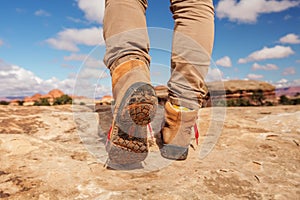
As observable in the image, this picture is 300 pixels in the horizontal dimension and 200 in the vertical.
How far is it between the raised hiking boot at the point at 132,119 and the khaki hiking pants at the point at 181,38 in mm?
205

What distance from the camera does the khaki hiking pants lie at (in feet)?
3.93

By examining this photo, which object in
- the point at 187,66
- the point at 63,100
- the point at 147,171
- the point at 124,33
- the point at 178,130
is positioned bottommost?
the point at 147,171

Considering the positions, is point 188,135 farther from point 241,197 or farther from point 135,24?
point 135,24

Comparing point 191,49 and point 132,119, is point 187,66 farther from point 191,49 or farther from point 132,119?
point 132,119

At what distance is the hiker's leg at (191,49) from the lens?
1.32m

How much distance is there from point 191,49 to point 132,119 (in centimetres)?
55

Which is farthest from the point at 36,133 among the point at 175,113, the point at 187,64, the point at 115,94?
the point at 187,64

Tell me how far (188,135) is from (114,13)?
0.73 metres

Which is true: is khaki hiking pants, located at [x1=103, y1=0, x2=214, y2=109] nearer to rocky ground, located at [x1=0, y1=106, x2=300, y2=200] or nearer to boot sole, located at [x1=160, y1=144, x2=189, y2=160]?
boot sole, located at [x1=160, y1=144, x2=189, y2=160]

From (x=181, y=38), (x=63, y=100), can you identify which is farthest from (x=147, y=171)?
(x=63, y=100)

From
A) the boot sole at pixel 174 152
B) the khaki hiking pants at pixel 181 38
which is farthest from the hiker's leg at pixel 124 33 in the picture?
the boot sole at pixel 174 152

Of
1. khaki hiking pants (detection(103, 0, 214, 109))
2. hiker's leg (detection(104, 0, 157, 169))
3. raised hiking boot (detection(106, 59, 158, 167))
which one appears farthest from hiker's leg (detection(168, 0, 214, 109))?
raised hiking boot (detection(106, 59, 158, 167))

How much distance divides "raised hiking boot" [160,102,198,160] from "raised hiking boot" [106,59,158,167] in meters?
0.27

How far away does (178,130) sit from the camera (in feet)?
4.38
